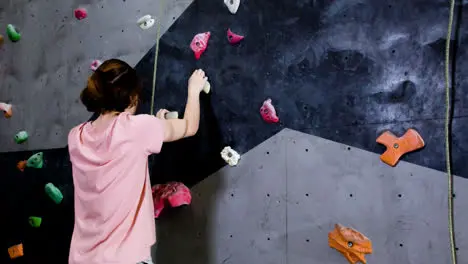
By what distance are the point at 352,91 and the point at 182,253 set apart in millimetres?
859

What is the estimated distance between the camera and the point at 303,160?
1573mm

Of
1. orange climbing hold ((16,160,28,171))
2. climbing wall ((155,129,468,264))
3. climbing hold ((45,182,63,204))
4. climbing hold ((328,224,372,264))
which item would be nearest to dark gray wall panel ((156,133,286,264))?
climbing wall ((155,129,468,264))

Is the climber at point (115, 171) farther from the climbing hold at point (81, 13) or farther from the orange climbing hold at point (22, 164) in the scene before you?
the orange climbing hold at point (22, 164)

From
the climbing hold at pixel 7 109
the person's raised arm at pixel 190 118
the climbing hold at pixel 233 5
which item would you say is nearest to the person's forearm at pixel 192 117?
the person's raised arm at pixel 190 118

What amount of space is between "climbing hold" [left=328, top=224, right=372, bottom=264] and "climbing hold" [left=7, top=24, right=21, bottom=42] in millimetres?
1878

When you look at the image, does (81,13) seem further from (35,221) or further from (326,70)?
(326,70)

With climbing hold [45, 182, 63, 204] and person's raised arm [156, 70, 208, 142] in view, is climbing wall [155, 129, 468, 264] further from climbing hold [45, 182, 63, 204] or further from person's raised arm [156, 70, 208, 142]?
climbing hold [45, 182, 63, 204]

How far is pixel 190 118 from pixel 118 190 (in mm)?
345

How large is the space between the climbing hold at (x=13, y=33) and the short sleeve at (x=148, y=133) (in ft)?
4.62

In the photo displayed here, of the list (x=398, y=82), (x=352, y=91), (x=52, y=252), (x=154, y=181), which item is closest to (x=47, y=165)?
(x=52, y=252)

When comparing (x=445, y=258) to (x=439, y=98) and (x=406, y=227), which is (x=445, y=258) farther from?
(x=439, y=98)

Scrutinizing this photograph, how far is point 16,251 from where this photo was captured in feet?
7.81

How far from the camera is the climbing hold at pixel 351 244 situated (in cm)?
143

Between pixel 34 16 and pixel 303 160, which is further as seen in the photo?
pixel 34 16
